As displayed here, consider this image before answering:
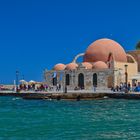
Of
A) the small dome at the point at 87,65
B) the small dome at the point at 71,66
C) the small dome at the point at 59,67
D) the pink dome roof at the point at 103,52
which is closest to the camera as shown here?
the small dome at the point at 87,65

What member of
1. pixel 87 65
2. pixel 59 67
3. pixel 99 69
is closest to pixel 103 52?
pixel 87 65

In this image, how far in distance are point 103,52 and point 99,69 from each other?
12.8 feet

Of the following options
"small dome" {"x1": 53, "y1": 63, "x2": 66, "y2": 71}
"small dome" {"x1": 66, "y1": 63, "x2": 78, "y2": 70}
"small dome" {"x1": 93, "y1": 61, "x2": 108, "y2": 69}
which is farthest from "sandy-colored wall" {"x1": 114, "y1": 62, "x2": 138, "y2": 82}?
"small dome" {"x1": 53, "y1": 63, "x2": 66, "y2": 71}

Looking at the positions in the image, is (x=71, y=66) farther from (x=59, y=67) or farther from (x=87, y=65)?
(x=59, y=67)

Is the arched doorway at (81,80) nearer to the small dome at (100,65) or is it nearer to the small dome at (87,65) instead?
the small dome at (87,65)

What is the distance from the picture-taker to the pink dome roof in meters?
49.8

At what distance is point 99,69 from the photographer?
4656 centimetres

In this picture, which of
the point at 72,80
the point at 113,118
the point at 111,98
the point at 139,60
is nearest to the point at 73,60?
the point at 72,80

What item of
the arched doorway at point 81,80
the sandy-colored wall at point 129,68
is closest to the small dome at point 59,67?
the arched doorway at point 81,80

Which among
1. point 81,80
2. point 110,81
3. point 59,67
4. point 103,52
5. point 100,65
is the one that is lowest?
point 110,81

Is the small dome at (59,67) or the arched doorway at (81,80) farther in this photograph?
the small dome at (59,67)

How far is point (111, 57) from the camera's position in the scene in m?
47.7

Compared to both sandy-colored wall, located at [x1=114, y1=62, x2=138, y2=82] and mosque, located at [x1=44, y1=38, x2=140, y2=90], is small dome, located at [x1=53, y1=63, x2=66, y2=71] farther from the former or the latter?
sandy-colored wall, located at [x1=114, y1=62, x2=138, y2=82]

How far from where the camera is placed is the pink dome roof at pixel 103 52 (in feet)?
164
